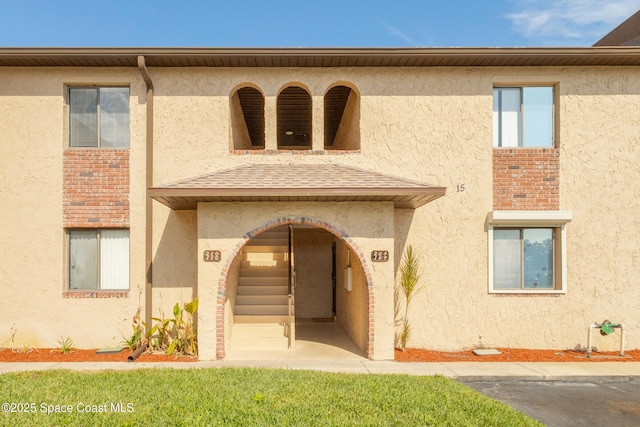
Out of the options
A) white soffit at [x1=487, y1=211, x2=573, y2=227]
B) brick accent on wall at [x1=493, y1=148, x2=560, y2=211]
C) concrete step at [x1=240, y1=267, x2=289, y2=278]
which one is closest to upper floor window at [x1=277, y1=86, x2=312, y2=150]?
concrete step at [x1=240, y1=267, x2=289, y2=278]

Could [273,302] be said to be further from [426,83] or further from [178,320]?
[426,83]

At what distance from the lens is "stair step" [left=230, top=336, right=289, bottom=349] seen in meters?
10.7

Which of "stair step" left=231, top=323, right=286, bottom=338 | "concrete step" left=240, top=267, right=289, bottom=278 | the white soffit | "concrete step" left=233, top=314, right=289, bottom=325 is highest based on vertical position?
the white soffit

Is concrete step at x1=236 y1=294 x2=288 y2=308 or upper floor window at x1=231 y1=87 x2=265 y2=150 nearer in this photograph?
concrete step at x1=236 y1=294 x2=288 y2=308

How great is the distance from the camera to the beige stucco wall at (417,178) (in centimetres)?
1058

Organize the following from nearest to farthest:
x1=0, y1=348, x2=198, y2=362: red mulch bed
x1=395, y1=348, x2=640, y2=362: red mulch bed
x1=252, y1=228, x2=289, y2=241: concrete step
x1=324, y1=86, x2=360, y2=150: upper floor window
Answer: x1=0, y1=348, x2=198, y2=362: red mulch bed
x1=395, y1=348, x2=640, y2=362: red mulch bed
x1=324, y1=86, x2=360, y2=150: upper floor window
x1=252, y1=228, x2=289, y2=241: concrete step

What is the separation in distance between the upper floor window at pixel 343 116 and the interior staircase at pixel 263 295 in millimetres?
3728

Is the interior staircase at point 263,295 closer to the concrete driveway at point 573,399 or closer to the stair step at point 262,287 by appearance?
the stair step at point 262,287

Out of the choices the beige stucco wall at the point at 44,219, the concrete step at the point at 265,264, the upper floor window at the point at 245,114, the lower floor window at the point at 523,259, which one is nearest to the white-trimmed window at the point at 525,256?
the lower floor window at the point at 523,259

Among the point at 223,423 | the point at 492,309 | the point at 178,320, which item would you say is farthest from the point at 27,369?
the point at 492,309

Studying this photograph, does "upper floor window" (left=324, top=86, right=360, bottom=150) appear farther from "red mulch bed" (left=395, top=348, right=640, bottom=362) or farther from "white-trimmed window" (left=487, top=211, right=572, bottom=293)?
"red mulch bed" (left=395, top=348, right=640, bottom=362)

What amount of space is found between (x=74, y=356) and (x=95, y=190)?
373 cm

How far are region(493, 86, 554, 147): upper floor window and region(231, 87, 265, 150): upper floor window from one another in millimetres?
6265

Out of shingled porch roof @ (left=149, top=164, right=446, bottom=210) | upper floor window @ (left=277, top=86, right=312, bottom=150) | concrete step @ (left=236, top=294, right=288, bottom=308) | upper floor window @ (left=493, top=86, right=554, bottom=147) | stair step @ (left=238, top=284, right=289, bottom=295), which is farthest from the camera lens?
upper floor window @ (left=277, top=86, right=312, bottom=150)
